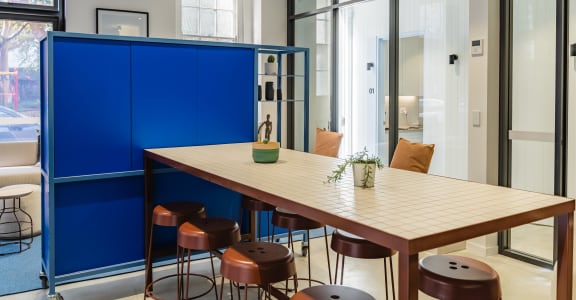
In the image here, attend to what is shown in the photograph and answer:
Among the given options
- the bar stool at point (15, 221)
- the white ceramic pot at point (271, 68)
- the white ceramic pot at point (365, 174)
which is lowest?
the bar stool at point (15, 221)

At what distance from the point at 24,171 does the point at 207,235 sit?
3.14m

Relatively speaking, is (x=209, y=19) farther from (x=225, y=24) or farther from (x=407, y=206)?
(x=407, y=206)

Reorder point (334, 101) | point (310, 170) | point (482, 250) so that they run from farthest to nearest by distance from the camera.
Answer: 1. point (334, 101)
2. point (482, 250)
3. point (310, 170)

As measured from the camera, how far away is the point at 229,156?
124 inches

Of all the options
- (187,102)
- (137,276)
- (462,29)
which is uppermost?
(462,29)

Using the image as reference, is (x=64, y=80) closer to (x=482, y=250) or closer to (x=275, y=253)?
(x=275, y=253)

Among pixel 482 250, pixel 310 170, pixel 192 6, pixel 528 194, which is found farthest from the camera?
pixel 192 6

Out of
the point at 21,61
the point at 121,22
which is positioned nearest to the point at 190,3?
the point at 121,22

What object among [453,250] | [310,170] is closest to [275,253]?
[310,170]

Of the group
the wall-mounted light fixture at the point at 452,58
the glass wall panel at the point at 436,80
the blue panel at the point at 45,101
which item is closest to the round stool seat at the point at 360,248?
the blue panel at the point at 45,101

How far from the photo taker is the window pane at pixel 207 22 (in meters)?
6.95

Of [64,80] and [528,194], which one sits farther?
[64,80]

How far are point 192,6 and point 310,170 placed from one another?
490 cm

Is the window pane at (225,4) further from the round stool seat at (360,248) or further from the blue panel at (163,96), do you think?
the round stool seat at (360,248)
